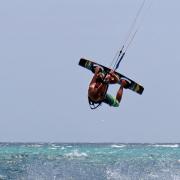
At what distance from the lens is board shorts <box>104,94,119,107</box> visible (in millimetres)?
39062

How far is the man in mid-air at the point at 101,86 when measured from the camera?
3838 cm

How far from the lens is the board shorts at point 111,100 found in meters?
39.1

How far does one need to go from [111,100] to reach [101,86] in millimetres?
956

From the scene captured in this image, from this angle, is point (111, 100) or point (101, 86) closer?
point (101, 86)

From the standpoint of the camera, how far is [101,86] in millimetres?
38562

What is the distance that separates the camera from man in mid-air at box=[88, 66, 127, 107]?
3838 cm

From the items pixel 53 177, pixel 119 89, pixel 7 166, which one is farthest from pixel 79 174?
pixel 119 89

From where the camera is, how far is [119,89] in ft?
129

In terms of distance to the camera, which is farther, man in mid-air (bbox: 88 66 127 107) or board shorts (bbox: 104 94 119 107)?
board shorts (bbox: 104 94 119 107)

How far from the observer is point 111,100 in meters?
Result: 39.2

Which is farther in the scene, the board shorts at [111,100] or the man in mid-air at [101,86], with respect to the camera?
the board shorts at [111,100]

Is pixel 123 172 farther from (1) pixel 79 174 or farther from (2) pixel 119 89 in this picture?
(2) pixel 119 89

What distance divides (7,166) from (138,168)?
1559cm

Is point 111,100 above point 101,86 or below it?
below
